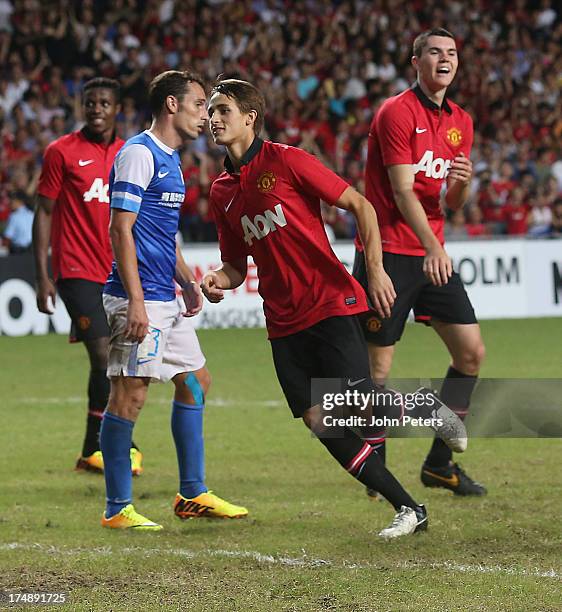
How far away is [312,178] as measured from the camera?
18.2 ft

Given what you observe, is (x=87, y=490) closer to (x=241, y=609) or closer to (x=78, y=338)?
(x=78, y=338)

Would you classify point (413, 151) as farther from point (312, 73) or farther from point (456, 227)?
point (312, 73)

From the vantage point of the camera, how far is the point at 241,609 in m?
Result: 4.51

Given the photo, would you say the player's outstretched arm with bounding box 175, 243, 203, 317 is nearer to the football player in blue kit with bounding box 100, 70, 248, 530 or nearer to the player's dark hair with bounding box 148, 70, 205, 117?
the football player in blue kit with bounding box 100, 70, 248, 530

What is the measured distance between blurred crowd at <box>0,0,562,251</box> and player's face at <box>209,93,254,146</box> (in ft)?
38.8

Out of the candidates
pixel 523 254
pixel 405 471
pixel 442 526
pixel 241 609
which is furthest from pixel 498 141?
pixel 241 609

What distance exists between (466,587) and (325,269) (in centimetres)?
165

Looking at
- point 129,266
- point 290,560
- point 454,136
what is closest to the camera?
point 290,560

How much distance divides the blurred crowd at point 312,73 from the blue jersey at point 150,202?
36.9 feet

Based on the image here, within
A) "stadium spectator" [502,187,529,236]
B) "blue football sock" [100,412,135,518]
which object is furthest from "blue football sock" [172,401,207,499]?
"stadium spectator" [502,187,529,236]

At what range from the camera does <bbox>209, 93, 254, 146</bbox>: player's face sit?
5664 millimetres

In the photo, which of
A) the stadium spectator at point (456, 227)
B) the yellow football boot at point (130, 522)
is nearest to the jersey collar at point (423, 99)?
the yellow football boot at point (130, 522)

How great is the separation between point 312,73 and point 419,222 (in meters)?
17.0

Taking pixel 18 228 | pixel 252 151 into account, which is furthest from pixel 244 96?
pixel 18 228
